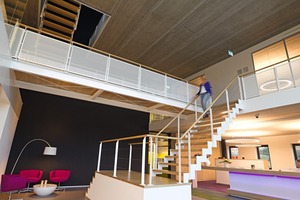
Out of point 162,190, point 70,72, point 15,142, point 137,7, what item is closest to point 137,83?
point 70,72

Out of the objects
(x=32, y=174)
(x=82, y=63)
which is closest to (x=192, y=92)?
(x=82, y=63)

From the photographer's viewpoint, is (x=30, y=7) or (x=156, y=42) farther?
(x=156, y=42)

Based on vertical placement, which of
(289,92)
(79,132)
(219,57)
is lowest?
(79,132)

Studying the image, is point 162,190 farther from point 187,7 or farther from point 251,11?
point 251,11

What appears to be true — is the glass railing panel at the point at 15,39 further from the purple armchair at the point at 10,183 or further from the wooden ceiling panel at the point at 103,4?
the purple armchair at the point at 10,183

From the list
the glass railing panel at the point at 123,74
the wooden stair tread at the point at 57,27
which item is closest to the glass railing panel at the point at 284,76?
the glass railing panel at the point at 123,74

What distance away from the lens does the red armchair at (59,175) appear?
20.9 feet

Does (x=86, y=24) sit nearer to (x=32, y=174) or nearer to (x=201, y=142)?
(x=32, y=174)

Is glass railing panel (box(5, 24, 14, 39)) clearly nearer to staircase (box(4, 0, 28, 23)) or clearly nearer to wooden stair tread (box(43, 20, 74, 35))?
staircase (box(4, 0, 28, 23))

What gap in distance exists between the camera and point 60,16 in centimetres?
796

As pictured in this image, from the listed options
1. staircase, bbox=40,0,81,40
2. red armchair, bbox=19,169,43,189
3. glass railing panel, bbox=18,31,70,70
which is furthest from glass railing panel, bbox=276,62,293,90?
red armchair, bbox=19,169,43,189

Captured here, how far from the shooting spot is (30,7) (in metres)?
6.14

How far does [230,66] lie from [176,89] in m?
3.42

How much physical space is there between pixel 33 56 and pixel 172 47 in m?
5.44
